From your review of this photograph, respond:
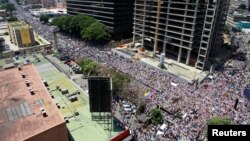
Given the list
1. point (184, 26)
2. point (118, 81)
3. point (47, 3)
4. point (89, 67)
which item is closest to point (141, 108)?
point (118, 81)

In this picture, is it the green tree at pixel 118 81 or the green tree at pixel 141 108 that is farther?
the green tree at pixel 118 81

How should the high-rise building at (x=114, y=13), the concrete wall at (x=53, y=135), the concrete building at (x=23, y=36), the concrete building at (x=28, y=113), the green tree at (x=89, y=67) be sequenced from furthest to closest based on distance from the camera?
Answer: 1. the high-rise building at (x=114, y=13)
2. the concrete building at (x=23, y=36)
3. the green tree at (x=89, y=67)
4. the concrete building at (x=28, y=113)
5. the concrete wall at (x=53, y=135)

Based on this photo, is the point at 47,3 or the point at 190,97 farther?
the point at 47,3

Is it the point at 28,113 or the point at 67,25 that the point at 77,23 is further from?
the point at 28,113

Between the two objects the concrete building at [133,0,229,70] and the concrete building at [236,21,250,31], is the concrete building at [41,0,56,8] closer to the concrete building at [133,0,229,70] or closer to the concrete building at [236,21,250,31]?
the concrete building at [133,0,229,70]

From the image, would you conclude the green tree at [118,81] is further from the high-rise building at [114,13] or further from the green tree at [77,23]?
the green tree at [77,23]

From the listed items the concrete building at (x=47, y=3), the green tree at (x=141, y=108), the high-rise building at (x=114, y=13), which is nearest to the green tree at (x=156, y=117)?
the green tree at (x=141, y=108)
